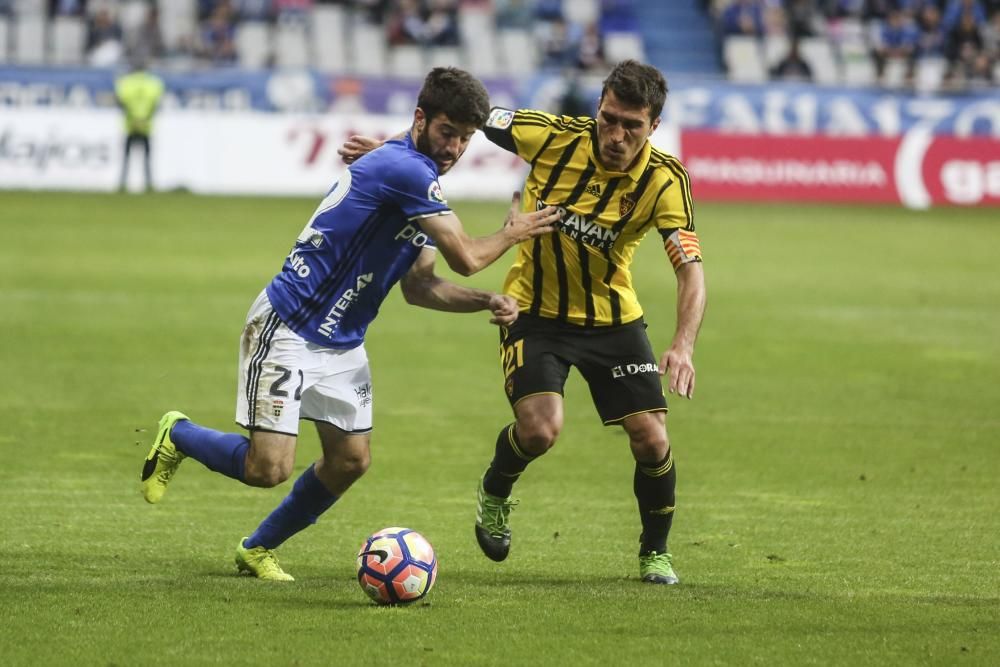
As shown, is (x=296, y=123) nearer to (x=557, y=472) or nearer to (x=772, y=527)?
(x=557, y=472)

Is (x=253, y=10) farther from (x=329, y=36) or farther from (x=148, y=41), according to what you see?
(x=148, y=41)

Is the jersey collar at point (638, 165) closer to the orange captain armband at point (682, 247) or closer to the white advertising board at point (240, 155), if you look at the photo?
the orange captain armband at point (682, 247)

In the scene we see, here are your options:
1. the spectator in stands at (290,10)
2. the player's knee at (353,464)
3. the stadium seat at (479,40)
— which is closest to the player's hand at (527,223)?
the player's knee at (353,464)

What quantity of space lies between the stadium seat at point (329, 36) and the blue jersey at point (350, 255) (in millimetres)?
26985

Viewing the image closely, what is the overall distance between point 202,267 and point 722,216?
384 inches

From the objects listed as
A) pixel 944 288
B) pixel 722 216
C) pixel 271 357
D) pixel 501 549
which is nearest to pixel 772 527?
pixel 501 549

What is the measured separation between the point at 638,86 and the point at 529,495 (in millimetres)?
2920

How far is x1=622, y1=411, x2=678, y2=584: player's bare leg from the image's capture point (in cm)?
693

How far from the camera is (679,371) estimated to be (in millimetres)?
6395

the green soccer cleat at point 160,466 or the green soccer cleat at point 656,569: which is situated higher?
the green soccer cleat at point 160,466

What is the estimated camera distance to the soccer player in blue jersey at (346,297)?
20.6ft

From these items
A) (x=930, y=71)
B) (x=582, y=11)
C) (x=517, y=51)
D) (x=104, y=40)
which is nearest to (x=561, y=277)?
(x=104, y=40)

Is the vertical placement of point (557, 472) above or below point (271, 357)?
below

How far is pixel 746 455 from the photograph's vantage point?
10117 millimetres
